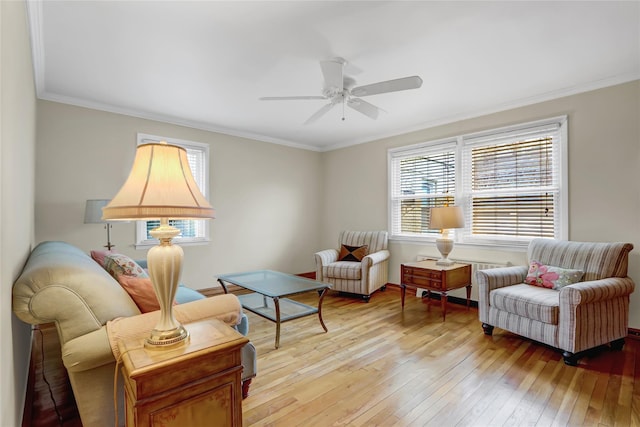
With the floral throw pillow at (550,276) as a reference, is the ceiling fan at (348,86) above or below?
above

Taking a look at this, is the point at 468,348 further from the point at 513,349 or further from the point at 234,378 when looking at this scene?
the point at 234,378

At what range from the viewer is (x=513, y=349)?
2.74 metres

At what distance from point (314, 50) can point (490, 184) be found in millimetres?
2753

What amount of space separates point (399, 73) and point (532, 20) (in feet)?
3.40

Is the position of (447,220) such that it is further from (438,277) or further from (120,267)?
(120,267)

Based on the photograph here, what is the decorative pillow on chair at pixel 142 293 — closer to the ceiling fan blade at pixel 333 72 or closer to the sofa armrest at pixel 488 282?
the ceiling fan blade at pixel 333 72

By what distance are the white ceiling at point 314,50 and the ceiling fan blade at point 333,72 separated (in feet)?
0.46

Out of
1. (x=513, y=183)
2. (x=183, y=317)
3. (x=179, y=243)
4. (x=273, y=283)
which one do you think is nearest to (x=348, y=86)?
(x=273, y=283)

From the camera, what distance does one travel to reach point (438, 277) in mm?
3412

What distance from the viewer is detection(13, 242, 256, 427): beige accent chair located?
126 centimetres

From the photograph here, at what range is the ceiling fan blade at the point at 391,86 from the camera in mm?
2389

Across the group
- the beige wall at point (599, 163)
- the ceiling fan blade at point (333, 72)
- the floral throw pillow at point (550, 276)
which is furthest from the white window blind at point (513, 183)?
the ceiling fan blade at point (333, 72)

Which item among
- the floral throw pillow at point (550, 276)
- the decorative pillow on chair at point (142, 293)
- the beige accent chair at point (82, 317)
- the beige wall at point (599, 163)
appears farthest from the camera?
the beige wall at point (599, 163)

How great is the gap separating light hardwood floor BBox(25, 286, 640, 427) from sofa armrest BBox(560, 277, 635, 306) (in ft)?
1.71
